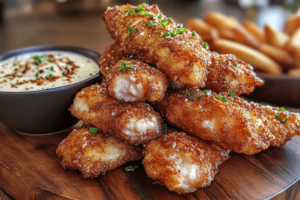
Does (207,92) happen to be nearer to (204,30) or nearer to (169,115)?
(169,115)

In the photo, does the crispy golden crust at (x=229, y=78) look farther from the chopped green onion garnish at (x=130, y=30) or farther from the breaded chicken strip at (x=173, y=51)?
the chopped green onion garnish at (x=130, y=30)

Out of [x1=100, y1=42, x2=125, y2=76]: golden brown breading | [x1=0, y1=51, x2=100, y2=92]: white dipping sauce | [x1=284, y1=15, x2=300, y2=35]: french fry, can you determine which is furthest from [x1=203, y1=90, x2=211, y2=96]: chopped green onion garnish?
[x1=284, y1=15, x2=300, y2=35]: french fry

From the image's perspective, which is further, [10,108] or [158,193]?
[10,108]

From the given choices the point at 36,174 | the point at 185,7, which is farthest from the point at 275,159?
the point at 185,7

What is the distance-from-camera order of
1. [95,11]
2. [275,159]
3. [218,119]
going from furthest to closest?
[95,11]
[275,159]
[218,119]

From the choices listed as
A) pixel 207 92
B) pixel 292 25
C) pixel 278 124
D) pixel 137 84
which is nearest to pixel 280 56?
pixel 292 25

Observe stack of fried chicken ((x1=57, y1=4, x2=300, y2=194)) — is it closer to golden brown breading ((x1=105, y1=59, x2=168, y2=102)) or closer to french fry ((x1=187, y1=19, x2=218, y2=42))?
golden brown breading ((x1=105, y1=59, x2=168, y2=102))

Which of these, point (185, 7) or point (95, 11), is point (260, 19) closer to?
point (185, 7)
